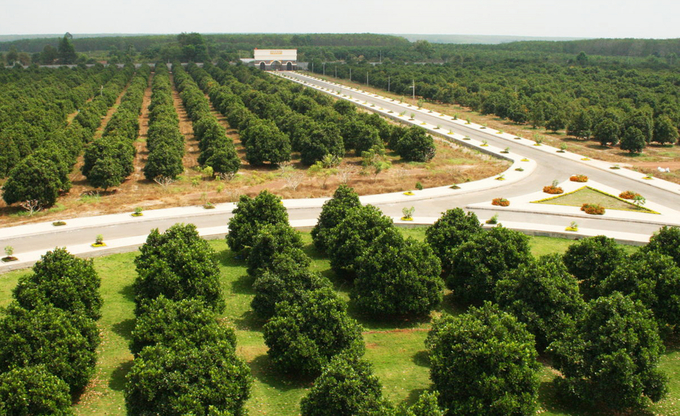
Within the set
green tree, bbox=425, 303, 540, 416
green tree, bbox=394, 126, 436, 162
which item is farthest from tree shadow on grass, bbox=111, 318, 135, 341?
green tree, bbox=394, 126, 436, 162

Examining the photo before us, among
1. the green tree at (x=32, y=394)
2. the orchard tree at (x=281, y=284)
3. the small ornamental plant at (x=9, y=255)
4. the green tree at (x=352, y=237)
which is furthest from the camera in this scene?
the small ornamental plant at (x=9, y=255)

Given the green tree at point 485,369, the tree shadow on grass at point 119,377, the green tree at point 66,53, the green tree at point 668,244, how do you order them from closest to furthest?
1. the green tree at point 485,369
2. the tree shadow on grass at point 119,377
3. the green tree at point 668,244
4. the green tree at point 66,53

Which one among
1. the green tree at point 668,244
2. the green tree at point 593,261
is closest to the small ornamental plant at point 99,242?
the green tree at point 593,261

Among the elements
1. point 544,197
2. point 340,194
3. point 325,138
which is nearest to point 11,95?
point 325,138

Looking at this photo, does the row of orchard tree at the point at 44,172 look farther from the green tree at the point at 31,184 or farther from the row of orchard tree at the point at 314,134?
the row of orchard tree at the point at 314,134

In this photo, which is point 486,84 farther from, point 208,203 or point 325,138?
point 208,203

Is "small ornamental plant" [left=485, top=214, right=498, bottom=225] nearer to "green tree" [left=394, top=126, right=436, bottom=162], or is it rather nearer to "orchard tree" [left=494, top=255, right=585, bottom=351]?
"orchard tree" [left=494, top=255, right=585, bottom=351]
